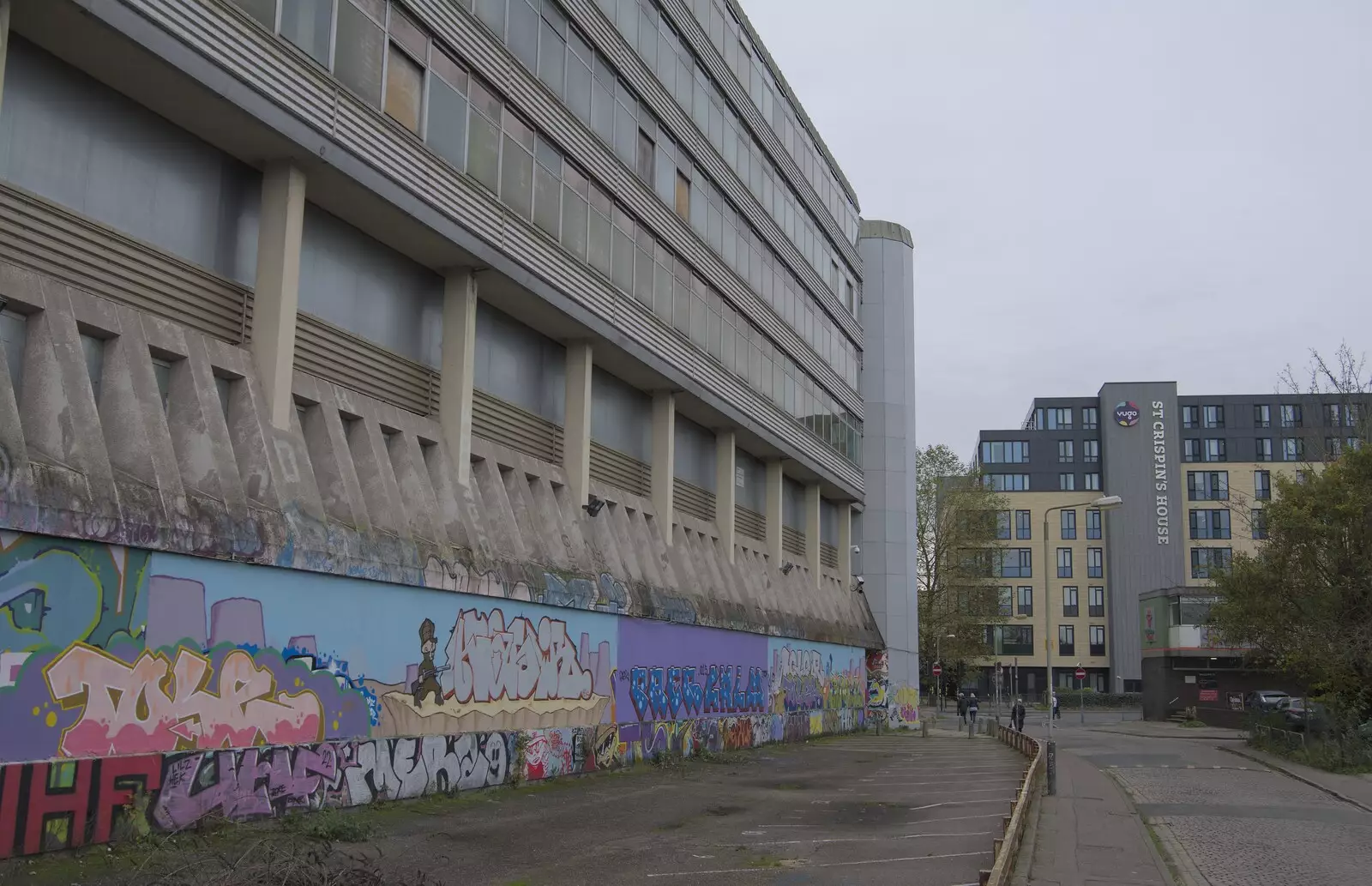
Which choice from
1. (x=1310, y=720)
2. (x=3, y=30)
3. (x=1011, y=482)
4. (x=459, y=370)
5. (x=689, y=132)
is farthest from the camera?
(x=1011, y=482)

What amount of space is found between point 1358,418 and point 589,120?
32655 millimetres

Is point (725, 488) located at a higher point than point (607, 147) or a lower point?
lower

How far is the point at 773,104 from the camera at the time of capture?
42656 millimetres

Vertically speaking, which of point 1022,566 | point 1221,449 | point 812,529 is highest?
point 1221,449

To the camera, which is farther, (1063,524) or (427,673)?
(1063,524)

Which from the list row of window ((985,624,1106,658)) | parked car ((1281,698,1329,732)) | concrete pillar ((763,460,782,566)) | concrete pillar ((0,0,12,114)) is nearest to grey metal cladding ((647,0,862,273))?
concrete pillar ((763,460,782,566))

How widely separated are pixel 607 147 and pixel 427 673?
14.1 m

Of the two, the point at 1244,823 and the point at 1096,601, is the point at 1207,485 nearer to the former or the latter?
Answer: the point at 1096,601

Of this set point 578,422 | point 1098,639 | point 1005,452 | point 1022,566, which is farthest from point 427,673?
point 1005,452

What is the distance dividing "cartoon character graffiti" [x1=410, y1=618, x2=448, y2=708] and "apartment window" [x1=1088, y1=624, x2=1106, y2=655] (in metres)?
90.4

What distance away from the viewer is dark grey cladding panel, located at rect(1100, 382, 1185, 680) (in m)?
97.2

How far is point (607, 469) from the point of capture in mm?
28938

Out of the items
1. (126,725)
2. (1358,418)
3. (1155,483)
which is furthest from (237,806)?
(1155,483)

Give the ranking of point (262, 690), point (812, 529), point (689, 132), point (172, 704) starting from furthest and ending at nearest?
point (812, 529)
point (689, 132)
point (262, 690)
point (172, 704)
